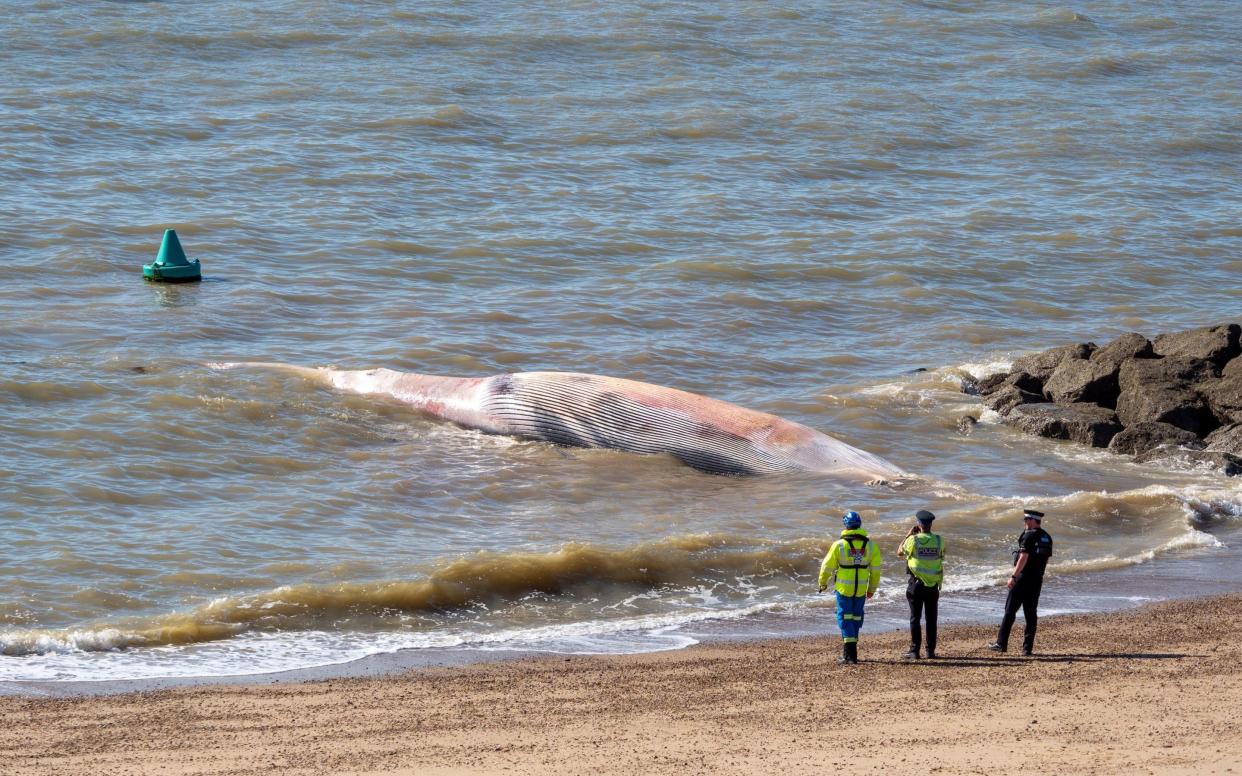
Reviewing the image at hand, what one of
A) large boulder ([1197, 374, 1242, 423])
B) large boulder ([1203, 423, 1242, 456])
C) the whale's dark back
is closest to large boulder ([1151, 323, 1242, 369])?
large boulder ([1197, 374, 1242, 423])

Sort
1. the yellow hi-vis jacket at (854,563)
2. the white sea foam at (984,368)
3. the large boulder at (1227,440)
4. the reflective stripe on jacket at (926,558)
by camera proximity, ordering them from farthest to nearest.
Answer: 1. the white sea foam at (984,368)
2. the large boulder at (1227,440)
3. the reflective stripe on jacket at (926,558)
4. the yellow hi-vis jacket at (854,563)

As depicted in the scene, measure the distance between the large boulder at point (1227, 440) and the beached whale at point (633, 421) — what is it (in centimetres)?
432

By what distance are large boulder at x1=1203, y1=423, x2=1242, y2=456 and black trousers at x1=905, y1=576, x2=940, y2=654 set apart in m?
7.84

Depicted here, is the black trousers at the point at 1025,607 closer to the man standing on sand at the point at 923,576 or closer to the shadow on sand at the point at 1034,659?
the shadow on sand at the point at 1034,659

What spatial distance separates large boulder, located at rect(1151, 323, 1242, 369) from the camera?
20297mm

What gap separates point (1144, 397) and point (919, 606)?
334 inches

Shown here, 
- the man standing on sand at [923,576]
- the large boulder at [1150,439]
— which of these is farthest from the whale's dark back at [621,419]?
the man standing on sand at [923,576]

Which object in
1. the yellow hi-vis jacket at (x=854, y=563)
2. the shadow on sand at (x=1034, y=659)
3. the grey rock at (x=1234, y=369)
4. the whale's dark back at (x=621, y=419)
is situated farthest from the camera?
the grey rock at (x=1234, y=369)

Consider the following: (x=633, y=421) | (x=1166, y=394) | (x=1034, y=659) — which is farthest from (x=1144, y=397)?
(x=1034, y=659)

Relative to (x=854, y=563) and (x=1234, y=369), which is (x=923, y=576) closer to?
(x=854, y=563)

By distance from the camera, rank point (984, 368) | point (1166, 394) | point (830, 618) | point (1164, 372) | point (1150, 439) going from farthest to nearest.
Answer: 1. point (984, 368)
2. point (1164, 372)
3. point (1166, 394)
4. point (1150, 439)
5. point (830, 618)

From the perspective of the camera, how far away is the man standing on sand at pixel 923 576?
12633 mm

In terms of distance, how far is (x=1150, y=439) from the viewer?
1919 centimetres

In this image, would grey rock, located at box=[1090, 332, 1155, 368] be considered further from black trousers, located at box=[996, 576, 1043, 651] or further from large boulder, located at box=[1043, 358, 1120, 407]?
black trousers, located at box=[996, 576, 1043, 651]
